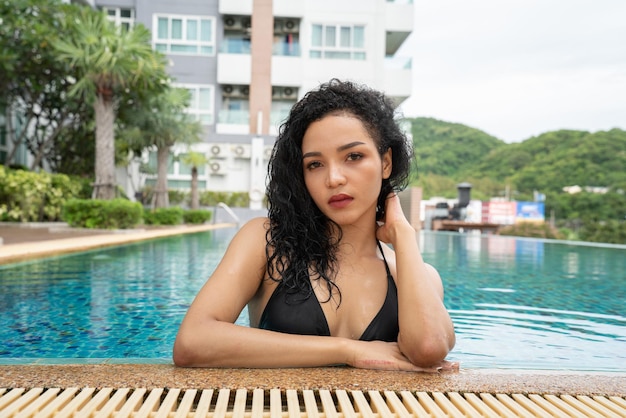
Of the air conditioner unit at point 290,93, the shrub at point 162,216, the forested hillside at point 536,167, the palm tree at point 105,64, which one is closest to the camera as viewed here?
the palm tree at point 105,64

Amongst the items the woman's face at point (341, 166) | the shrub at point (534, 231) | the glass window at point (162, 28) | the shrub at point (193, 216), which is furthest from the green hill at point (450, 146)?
the woman's face at point (341, 166)

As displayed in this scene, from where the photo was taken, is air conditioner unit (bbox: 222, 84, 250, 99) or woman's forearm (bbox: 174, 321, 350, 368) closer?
woman's forearm (bbox: 174, 321, 350, 368)

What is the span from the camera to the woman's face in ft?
5.23

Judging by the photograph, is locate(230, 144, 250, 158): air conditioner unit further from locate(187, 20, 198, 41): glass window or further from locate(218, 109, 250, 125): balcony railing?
locate(187, 20, 198, 41): glass window

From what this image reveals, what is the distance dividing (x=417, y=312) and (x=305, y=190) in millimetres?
526

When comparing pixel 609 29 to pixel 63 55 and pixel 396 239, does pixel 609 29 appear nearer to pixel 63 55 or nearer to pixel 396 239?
pixel 63 55

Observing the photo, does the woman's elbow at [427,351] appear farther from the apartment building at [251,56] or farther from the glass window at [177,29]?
the glass window at [177,29]

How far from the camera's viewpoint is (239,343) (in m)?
1.51

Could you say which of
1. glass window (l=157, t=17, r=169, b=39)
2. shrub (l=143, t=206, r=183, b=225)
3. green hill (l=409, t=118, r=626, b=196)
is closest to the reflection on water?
shrub (l=143, t=206, r=183, b=225)

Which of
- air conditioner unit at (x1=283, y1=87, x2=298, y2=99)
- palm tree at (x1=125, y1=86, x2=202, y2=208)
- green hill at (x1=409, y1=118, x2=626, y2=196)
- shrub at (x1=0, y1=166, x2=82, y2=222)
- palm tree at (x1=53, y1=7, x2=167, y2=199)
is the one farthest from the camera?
green hill at (x1=409, y1=118, x2=626, y2=196)

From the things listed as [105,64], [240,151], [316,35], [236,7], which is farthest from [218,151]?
[105,64]

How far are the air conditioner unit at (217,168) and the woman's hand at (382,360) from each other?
21.4 m

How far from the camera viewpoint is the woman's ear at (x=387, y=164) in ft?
5.79

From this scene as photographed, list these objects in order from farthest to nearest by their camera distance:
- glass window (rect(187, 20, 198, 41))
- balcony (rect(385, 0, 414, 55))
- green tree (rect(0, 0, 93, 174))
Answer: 1. glass window (rect(187, 20, 198, 41))
2. balcony (rect(385, 0, 414, 55))
3. green tree (rect(0, 0, 93, 174))
